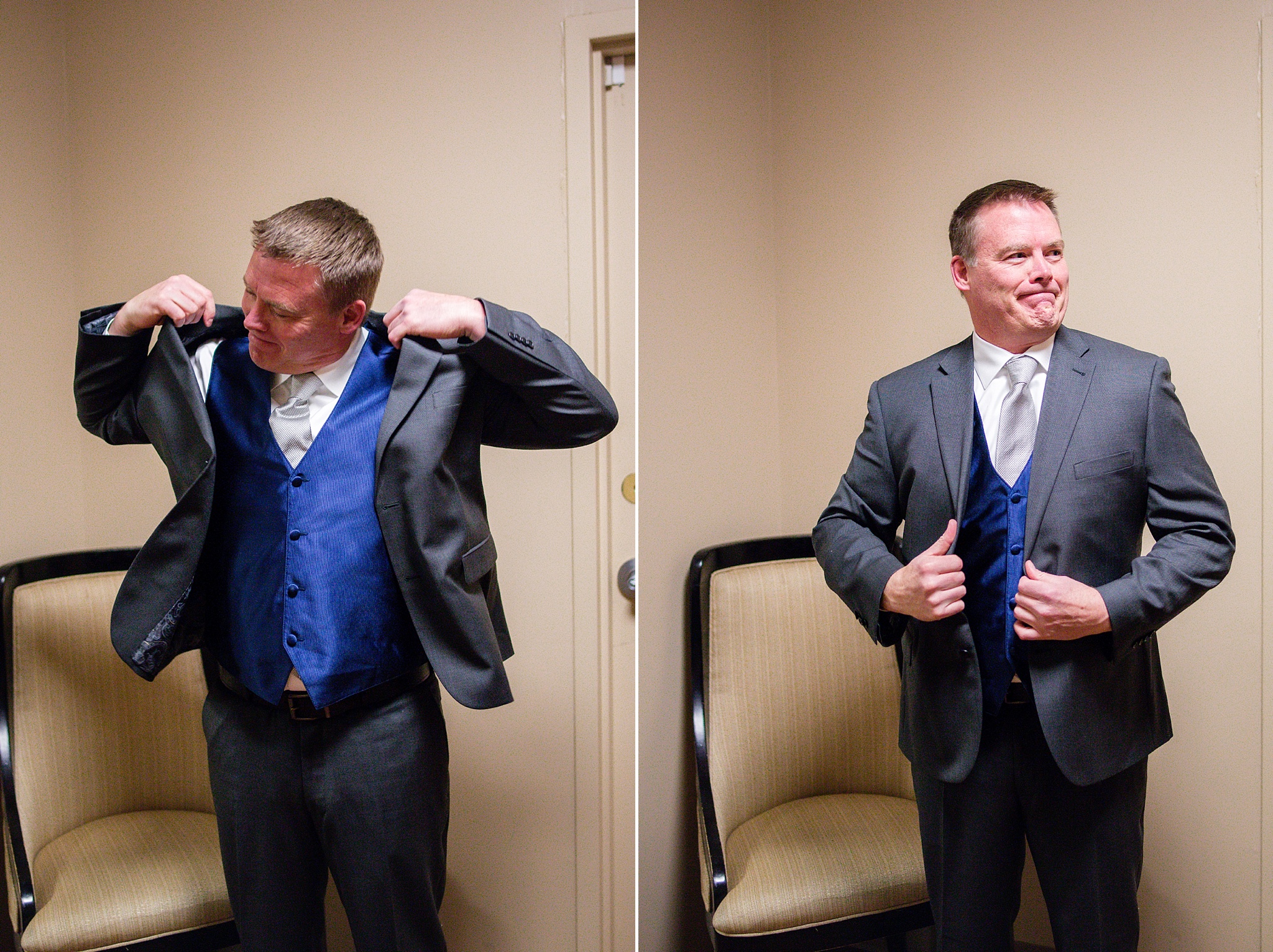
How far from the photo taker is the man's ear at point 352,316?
0.52m

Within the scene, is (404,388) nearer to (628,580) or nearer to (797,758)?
(628,580)

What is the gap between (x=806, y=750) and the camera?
2.25 ft

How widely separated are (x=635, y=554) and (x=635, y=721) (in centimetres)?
12

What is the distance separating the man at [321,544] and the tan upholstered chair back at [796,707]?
19 cm

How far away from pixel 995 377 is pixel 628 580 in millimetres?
288

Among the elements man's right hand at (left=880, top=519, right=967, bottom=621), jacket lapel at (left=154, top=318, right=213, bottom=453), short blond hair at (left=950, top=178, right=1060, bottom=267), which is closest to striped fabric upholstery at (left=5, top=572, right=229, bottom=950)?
jacket lapel at (left=154, top=318, right=213, bottom=453)

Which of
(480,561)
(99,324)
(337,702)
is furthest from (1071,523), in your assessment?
(99,324)

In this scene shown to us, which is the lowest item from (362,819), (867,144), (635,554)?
(362,819)

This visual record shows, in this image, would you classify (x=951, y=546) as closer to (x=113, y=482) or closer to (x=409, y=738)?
(x=409, y=738)

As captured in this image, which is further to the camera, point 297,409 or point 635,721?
point 635,721

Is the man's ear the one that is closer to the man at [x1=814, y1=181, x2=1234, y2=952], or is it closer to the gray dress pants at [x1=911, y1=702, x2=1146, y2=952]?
the man at [x1=814, y1=181, x2=1234, y2=952]

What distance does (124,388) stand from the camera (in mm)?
559

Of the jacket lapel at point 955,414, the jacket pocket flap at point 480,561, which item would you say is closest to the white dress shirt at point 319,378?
the jacket pocket flap at point 480,561

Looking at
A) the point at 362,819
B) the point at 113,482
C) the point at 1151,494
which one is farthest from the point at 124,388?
the point at 1151,494
